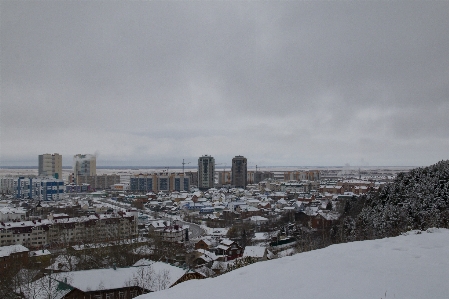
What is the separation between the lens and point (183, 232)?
12.9 meters

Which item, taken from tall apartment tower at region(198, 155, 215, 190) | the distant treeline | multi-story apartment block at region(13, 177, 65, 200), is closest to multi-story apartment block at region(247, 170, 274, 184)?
tall apartment tower at region(198, 155, 215, 190)

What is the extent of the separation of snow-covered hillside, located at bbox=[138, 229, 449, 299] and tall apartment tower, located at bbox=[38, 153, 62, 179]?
3956cm

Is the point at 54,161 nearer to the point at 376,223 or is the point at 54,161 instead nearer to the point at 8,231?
the point at 8,231

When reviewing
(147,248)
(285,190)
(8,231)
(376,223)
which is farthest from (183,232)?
(285,190)

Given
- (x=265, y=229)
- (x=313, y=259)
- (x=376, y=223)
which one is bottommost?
(x=265, y=229)

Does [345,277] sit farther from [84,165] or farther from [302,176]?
[302,176]

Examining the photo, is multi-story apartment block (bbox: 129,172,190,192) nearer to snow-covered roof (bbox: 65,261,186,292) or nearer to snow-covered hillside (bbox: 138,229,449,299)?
snow-covered roof (bbox: 65,261,186,292)

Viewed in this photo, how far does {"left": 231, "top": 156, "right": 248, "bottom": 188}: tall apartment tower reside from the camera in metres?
38.2

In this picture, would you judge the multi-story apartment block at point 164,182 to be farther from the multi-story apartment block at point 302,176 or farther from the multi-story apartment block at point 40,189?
the multi-story apartment block at point 302,176

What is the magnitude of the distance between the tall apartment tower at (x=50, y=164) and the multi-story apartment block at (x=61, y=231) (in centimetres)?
2633

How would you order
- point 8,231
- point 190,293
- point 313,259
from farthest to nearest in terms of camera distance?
1. point 8,231
2. point 313,259
3. point 190,293

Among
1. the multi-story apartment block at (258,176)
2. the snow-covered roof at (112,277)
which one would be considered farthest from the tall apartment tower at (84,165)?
the snow-covered roof at (112,277)

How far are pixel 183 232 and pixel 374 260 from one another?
37.2 ft

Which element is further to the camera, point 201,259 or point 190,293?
point 201,259
